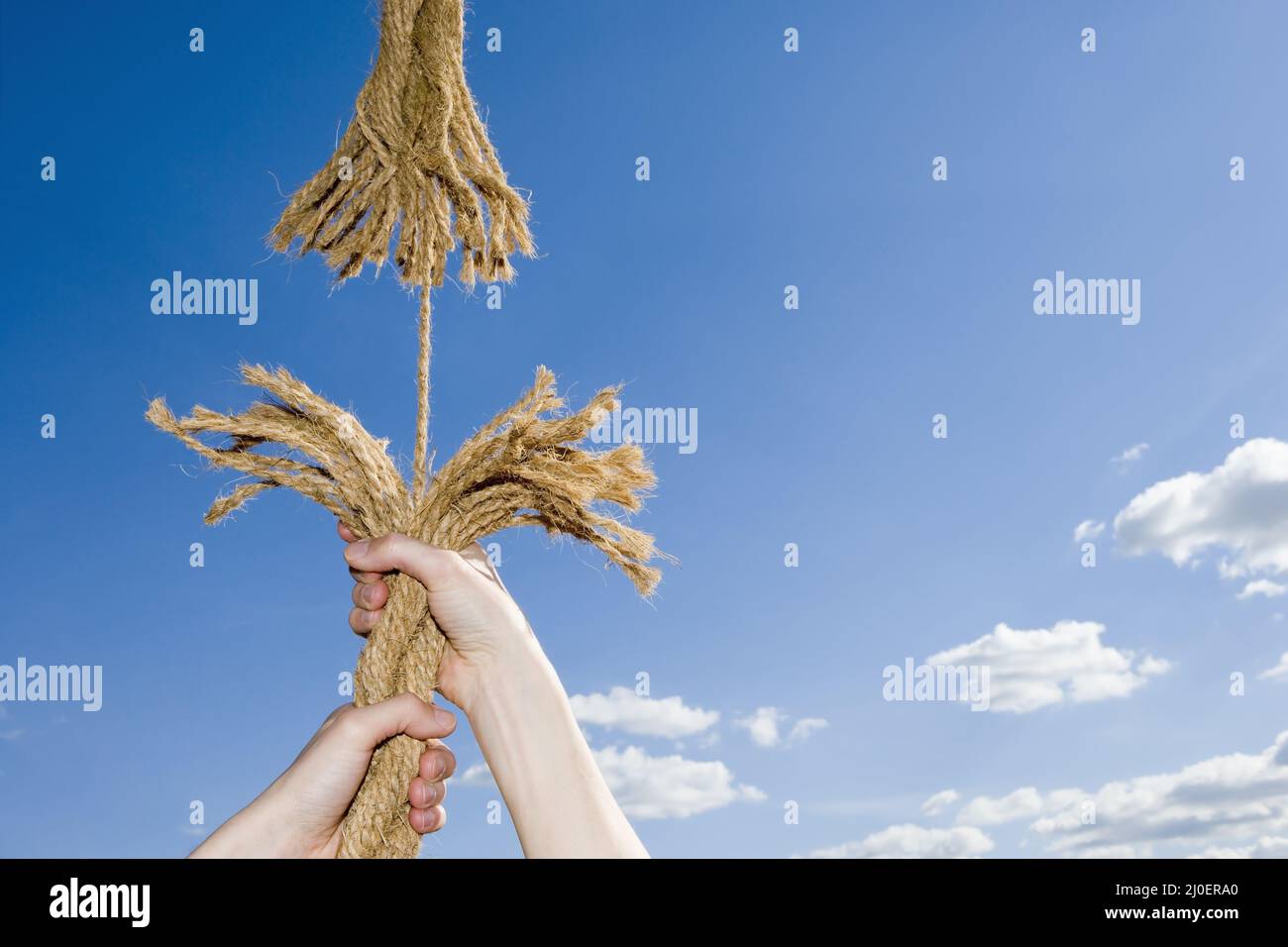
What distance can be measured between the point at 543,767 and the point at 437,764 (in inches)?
10.5

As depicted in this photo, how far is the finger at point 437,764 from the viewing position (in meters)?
1.94

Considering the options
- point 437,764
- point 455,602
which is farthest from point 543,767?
point 455,602

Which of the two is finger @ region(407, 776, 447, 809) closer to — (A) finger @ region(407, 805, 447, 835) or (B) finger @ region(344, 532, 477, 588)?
(A) finger @ region(407, 805, 447, 835)

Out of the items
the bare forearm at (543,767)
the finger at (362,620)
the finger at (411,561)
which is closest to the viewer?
the bare forearm at (543,767)

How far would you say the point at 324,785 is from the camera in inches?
71.3

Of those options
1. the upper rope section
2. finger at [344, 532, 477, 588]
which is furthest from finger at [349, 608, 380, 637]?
the upper rope section

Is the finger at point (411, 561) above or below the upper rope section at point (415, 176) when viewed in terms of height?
below

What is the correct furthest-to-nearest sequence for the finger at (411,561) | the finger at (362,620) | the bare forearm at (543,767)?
the finger at (362,620) → the finger at (411,561) → the bare forearm at (543,767)

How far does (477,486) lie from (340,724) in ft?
1.81

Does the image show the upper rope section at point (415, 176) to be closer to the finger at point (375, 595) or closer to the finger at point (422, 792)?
the finger at point (375, 595)

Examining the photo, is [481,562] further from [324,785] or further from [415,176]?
[415,176]

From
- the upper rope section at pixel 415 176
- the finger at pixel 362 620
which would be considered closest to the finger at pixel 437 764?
the finger at pixel 362 620

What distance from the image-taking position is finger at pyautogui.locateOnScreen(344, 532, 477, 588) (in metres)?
1.86
